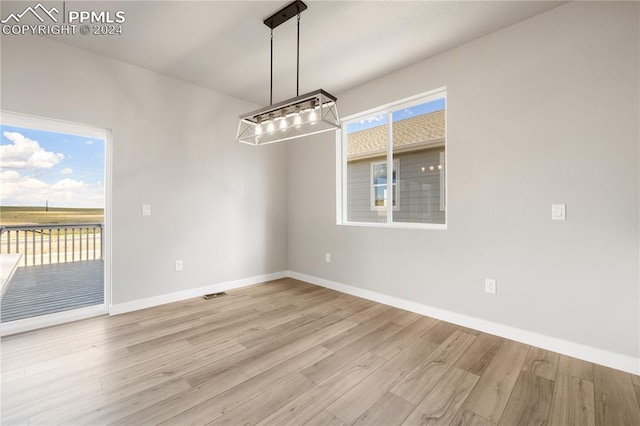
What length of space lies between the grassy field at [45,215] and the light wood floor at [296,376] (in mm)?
1107

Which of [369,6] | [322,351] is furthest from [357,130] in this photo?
[322,351]

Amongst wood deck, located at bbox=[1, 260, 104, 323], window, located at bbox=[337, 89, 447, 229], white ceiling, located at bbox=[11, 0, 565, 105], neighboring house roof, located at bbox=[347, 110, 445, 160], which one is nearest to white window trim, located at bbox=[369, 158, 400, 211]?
window, located at bbox=[337, 89, 447, 229]

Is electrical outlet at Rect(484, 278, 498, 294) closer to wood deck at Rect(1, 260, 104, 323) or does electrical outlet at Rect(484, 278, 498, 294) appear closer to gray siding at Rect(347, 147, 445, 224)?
gray siding at Rect(347, 147, 445, 224)

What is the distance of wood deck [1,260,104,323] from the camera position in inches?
115

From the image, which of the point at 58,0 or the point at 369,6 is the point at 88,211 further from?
the point at 369,6

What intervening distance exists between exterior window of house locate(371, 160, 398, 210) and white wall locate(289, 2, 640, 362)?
0.61 m

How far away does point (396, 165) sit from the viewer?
3623mm

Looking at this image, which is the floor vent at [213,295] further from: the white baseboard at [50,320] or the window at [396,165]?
the window at [396,165]

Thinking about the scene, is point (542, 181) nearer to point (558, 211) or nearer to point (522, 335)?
point (558, 211)

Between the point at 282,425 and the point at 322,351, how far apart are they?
2.80 ft

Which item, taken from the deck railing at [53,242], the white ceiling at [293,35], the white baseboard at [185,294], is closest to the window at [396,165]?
the white ceiling at [293,35]

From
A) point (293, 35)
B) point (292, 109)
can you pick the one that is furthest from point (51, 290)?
point (293, 35)

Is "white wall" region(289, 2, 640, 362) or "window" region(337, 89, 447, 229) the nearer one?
"white wall" region(289, 2, 640, 362)

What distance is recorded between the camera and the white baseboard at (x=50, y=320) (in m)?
2.62
